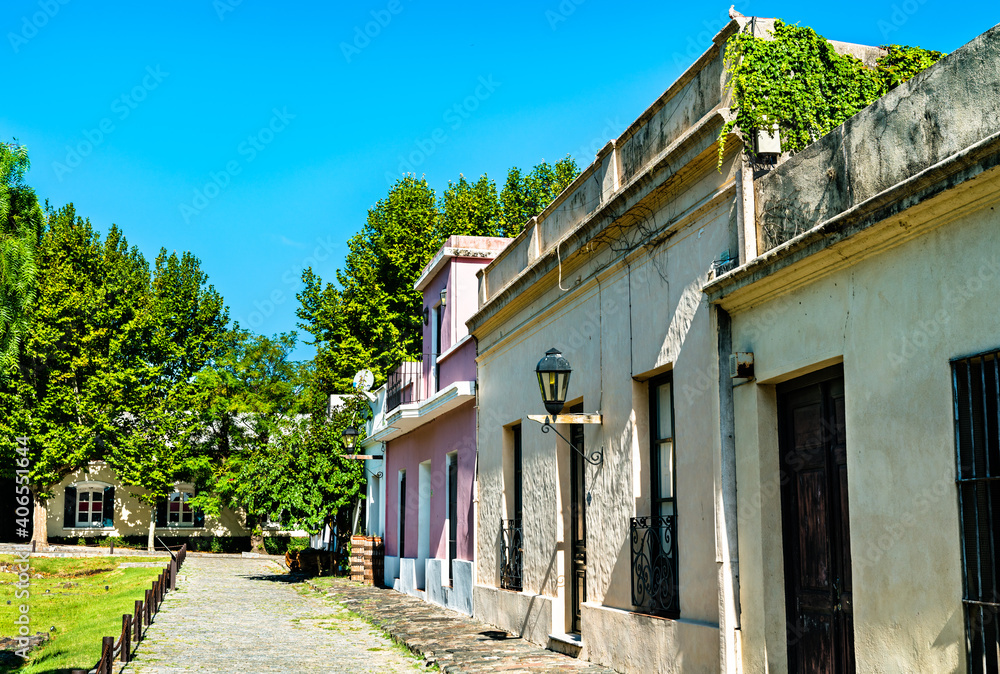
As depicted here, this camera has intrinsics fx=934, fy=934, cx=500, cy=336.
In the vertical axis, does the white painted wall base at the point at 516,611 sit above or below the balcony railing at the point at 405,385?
below

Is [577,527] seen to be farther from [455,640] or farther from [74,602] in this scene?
[74,602]

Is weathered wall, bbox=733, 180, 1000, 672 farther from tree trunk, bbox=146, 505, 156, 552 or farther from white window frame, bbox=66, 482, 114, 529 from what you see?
white window frame, bbox=66, 482, 114, 529

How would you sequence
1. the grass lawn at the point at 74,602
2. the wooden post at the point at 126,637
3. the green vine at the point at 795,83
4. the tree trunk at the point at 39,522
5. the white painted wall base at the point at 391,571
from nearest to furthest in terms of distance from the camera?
the green vine at the point at 795,83, the wooden post at the point at 126,637, the grass lawn at the point at 74,602, the white painted wall base at the point at 391,571, the tree trunk at the point at 39,522

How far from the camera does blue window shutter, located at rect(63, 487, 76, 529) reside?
1513 inches

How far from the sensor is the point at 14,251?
32.9 ft

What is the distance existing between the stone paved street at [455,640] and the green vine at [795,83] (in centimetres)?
529

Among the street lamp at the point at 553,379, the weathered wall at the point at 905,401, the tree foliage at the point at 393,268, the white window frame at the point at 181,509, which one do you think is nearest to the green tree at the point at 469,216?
the tree foliage at the point at 393,268

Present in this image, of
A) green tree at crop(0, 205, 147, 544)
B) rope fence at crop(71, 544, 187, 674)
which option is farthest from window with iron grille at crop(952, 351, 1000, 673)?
green tree at crop(0, 205, 147, 544)

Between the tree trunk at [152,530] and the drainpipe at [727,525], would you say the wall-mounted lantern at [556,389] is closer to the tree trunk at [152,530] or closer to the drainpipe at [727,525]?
the drainpipe at [727,525]

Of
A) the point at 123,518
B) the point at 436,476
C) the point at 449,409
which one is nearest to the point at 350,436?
the point at 436,476

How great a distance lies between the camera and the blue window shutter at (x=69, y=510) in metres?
38.4

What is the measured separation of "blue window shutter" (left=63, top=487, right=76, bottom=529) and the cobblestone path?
21.7m

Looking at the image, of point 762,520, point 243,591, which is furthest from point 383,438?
point 762,520

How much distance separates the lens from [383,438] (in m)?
21.2
